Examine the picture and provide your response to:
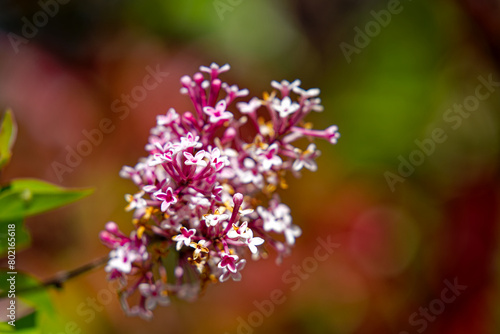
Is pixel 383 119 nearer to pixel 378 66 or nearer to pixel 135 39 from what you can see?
pixel 378 66

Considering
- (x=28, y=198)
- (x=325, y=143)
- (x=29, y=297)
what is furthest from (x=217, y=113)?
(x=325, y=143)

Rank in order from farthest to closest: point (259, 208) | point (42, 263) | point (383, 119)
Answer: point (383, 119) < point (42, 263) < point (259, 208)

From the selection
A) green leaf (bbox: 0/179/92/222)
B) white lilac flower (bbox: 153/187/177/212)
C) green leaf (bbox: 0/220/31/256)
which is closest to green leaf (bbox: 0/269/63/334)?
green leaf (bbox: 0/220/31/256)

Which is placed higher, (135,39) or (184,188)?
(135,39)

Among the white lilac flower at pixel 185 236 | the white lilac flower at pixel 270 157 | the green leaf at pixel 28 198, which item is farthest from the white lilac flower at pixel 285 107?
the green leaf at pixel 28 198

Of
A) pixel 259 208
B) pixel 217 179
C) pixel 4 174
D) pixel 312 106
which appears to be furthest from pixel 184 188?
pixel 4 174

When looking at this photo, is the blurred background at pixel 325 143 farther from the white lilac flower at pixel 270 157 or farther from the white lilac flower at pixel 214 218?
the white lilac flower at pixel 214 218

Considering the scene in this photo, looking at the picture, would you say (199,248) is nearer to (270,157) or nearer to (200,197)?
(200,197)
